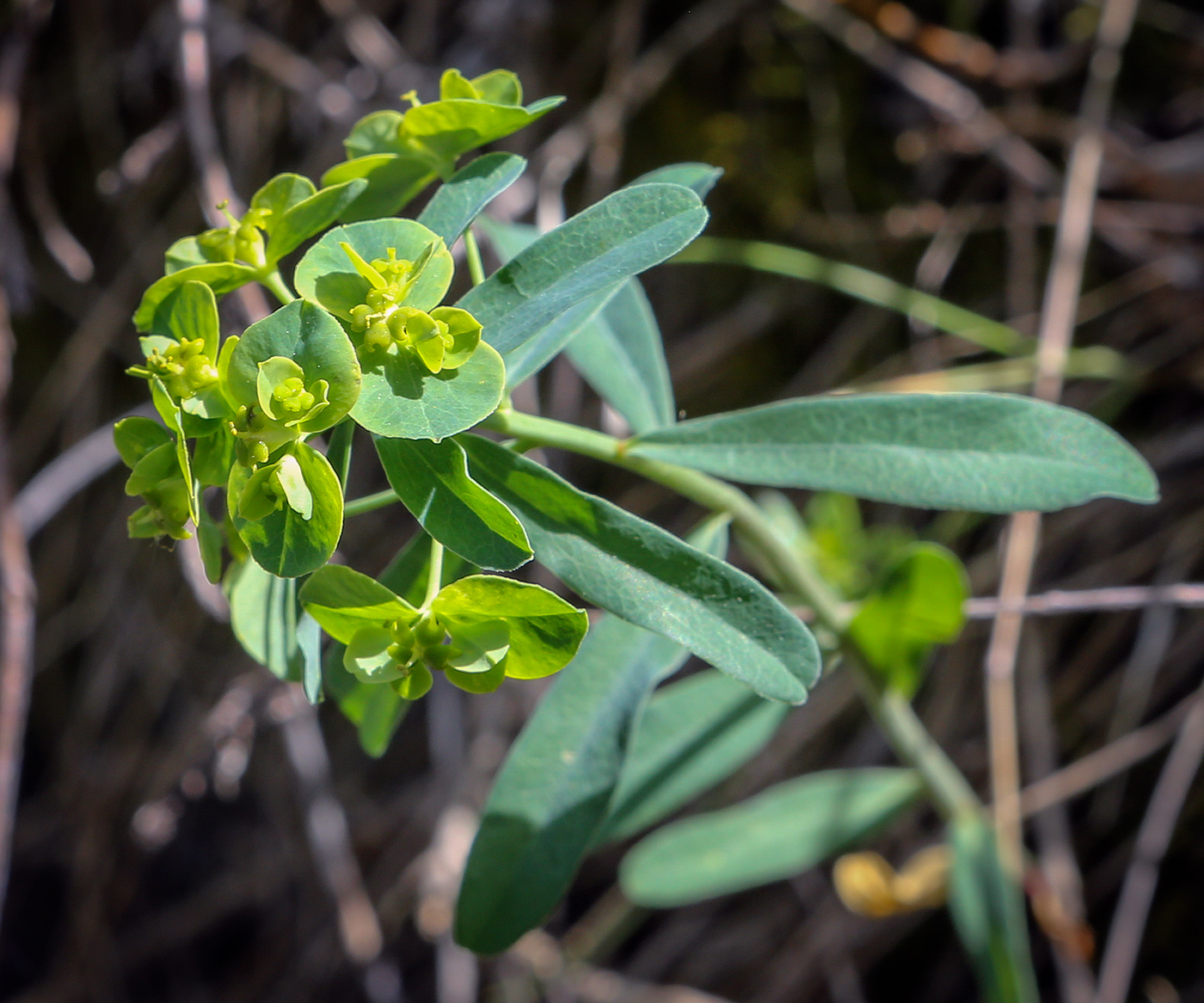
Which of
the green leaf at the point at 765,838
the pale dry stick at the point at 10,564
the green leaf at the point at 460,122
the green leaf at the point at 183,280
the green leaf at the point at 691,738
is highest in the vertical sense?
the green leaf at the point at 460,122

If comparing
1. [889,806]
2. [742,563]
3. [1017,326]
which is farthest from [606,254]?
[1017,326]

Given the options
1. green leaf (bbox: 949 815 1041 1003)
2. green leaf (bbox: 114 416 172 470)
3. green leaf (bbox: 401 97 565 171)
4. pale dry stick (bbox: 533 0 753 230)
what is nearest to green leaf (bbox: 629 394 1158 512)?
green leaf (bbox: 401 97 565 171)

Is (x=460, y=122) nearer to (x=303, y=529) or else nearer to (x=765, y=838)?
(x=303, y=529)

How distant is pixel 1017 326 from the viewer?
2029 mm

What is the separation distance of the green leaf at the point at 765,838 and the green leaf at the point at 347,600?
0.95 metres

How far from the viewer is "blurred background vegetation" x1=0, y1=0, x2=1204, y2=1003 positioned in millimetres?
1985

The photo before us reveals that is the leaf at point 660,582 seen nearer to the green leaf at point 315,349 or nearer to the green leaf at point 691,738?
the green leaf at point 315,349

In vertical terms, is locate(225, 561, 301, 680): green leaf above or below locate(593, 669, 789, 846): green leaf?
above

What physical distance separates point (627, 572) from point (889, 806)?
92 cm

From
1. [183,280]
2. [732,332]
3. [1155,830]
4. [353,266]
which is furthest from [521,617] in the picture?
[1155,830]

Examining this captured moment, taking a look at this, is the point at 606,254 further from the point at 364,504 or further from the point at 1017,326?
the point at 1017,326

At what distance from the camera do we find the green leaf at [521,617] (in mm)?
828

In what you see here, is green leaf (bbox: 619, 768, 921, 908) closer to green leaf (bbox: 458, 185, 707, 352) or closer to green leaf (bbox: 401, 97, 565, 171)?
green leaf (bbox: 458, 185, 707, 352)

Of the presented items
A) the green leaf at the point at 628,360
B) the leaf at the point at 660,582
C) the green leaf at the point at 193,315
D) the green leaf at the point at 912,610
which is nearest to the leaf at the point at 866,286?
the green leaf at the point at 628,360
